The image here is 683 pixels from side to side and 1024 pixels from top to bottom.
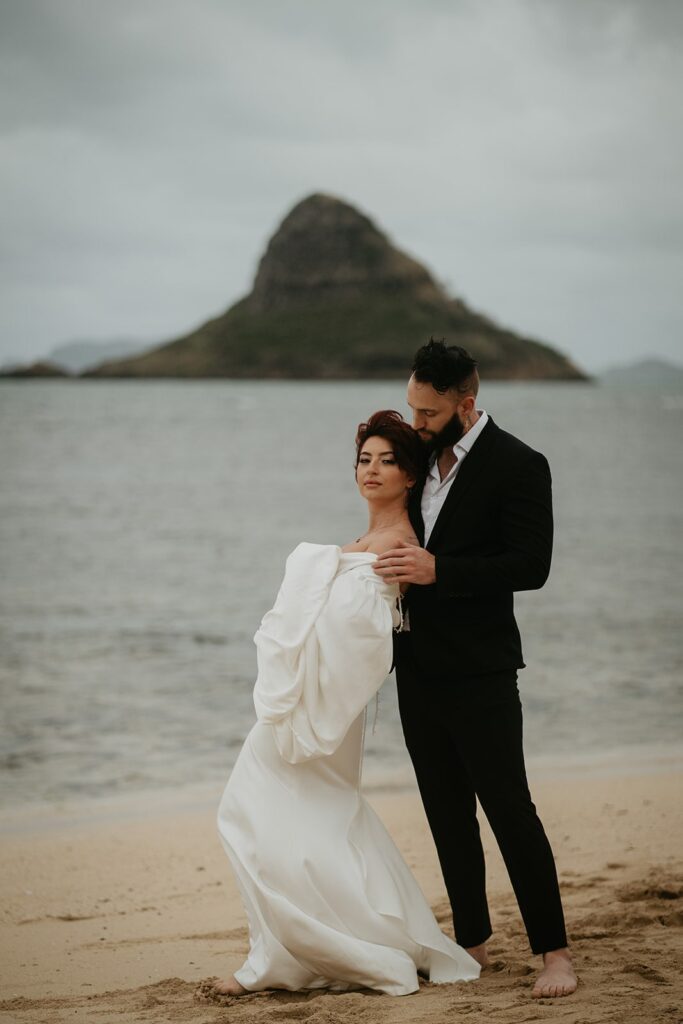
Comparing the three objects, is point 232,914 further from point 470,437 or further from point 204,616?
point 204,616

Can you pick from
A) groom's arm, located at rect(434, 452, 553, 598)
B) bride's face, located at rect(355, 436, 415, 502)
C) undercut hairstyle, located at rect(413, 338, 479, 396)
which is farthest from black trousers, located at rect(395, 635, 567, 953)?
undercut hairstyle, located at rect(413, 338, 479, 396)

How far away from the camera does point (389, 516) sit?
12.7 feet

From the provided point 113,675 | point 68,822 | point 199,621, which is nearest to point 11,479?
point 199,621

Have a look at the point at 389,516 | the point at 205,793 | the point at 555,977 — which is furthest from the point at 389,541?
the point at 205,793

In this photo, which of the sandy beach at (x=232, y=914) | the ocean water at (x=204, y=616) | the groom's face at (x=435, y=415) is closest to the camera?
the sandy beach at (x=232, y=914)

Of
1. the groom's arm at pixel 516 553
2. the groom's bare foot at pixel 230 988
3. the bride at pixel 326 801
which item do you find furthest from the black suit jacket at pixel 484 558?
the groom's bare foot at pixel 230 988

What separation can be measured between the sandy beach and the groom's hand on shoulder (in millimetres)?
A: 1316

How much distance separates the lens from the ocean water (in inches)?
321

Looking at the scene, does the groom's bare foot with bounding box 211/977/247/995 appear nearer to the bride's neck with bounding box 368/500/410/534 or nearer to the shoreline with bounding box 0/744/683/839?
the bride's neck with bounding box 368/500/410/534

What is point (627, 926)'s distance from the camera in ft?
14.1

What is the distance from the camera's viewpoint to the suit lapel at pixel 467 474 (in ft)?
12.1

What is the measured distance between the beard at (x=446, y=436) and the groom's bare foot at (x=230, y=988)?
1.89m

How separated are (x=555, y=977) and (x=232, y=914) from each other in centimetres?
182

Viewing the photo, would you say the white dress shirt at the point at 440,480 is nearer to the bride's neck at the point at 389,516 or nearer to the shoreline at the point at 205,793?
the bride's neck at the point at 389,516
